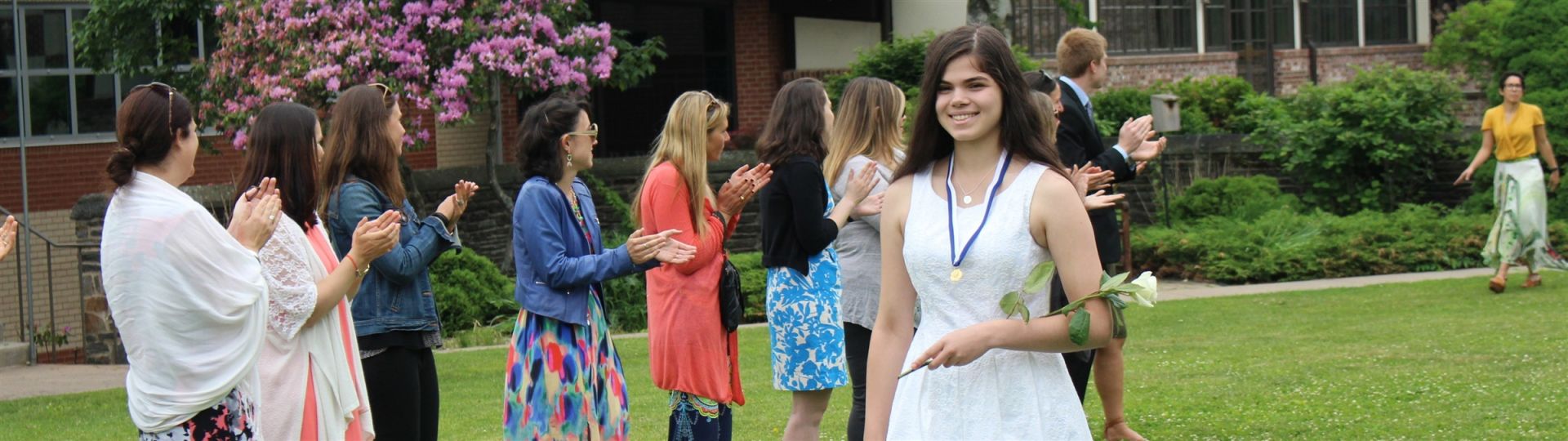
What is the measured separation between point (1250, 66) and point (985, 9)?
716 centimetres

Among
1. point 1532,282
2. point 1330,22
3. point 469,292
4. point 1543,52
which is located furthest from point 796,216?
point 1330,22

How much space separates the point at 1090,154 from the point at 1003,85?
313cm

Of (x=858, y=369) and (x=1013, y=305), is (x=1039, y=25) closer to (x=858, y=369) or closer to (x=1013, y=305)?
(x=858, y=369)

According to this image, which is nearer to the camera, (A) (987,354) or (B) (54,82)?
(A) (987,354)

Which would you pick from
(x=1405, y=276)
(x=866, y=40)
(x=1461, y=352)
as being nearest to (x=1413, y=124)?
(x=1405, y=276)

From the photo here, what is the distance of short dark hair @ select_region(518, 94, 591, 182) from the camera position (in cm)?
585

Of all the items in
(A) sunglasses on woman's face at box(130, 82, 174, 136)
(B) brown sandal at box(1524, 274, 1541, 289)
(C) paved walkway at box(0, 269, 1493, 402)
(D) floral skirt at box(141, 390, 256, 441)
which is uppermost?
(A) sunglasses on woman's face at box(130, 82, 174, 136)

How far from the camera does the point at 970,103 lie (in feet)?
12.2

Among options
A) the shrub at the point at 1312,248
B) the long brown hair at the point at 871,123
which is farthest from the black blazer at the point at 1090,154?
the shrub at the point at 1312,248

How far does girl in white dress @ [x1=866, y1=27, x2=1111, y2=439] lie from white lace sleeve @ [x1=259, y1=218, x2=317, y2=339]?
196cm

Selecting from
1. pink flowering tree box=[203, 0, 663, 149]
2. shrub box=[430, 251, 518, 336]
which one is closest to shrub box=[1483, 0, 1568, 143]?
pink flowering tree box=[203, 0, 663, 149]

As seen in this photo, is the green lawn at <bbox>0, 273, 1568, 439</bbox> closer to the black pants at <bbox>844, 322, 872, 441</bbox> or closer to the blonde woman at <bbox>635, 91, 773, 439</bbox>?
the black pants at <bbox>844, 322, 872, 441</bbox>

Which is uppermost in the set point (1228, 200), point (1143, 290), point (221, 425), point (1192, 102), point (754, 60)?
point (754, 60)

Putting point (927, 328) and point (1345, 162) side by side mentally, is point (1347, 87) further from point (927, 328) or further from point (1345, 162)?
point (927, 328)
